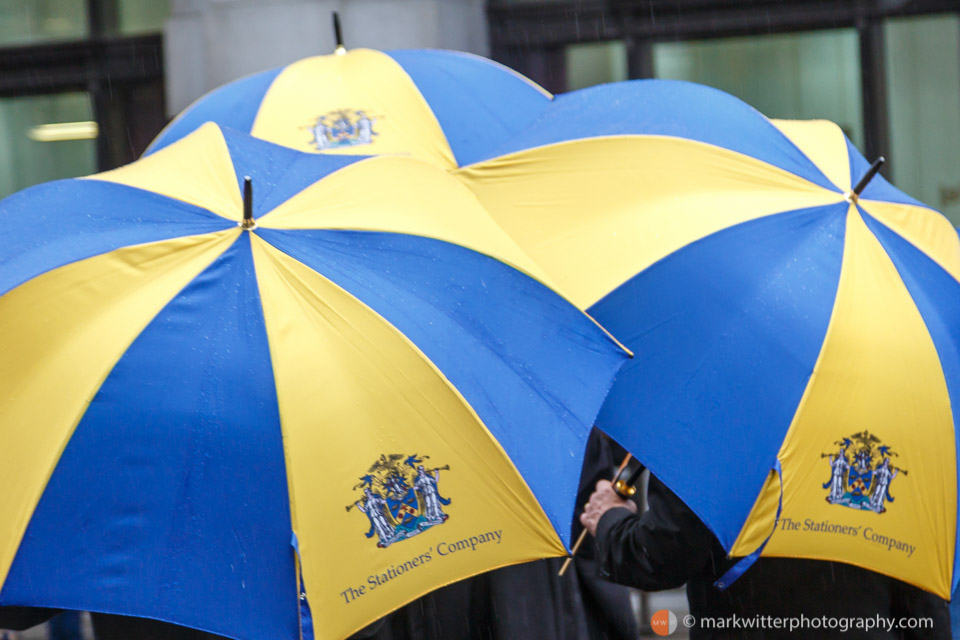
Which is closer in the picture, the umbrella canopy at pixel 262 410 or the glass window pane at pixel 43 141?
the umbrella canopy at pixel 262 410

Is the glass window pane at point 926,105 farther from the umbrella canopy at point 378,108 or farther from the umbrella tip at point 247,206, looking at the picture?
the umbrella tip at point 247,206

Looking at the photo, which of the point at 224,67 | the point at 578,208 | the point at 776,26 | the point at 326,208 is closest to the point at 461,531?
the point at 326,208

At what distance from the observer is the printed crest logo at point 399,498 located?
2.79 m

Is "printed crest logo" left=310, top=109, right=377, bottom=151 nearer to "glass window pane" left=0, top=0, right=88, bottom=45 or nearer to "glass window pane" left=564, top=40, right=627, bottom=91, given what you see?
"glass window pane" left=564, top=40, right=627, bottom=91

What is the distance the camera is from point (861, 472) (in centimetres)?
335

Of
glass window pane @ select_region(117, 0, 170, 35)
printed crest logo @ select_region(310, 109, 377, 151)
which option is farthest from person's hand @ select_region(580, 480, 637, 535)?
glass window pane @ select_region(117, 0, 170, 35)

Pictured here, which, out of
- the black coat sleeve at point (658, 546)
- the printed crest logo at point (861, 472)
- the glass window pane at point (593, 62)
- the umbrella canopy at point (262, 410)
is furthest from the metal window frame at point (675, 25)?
the umbrella canopy at point (262, 410)

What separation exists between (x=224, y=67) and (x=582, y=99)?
15.4 ft

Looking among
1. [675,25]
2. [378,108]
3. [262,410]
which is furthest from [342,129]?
[675,25]

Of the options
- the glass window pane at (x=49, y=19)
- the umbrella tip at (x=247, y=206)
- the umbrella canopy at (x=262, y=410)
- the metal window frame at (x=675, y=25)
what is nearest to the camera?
the umbrella canopy at (x=262, y=410)

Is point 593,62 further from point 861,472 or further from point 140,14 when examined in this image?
point 861,472

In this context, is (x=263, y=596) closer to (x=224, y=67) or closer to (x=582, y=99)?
(x=582, y=99)

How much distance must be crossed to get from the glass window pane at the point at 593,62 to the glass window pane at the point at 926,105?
200cm

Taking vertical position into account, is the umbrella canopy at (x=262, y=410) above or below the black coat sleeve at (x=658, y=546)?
above
